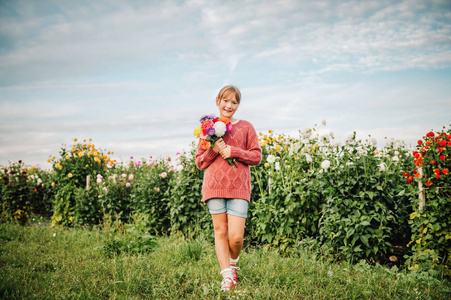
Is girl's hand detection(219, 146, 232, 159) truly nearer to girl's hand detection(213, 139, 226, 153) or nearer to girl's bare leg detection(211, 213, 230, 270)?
girl's hand detection(213, 139, 226, 153)

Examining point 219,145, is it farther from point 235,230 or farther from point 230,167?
point 235,230

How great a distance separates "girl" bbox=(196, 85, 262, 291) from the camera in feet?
8.81

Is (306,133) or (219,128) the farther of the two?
(306,133)

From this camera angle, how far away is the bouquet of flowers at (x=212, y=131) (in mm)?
2633

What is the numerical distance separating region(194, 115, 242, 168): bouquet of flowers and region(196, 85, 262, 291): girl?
44mm

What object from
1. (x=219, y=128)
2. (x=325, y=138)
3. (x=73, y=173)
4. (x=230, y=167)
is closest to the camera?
(x=219, y=128)

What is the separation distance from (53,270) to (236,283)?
2221 mm

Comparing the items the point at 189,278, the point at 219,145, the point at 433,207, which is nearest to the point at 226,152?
the point at 219,145

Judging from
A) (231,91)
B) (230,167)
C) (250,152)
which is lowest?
(230,167)

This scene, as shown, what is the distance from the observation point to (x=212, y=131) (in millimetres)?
2639

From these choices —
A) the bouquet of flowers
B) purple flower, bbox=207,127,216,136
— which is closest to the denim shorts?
the bouquet of flowers

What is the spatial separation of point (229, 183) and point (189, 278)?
3.54ft

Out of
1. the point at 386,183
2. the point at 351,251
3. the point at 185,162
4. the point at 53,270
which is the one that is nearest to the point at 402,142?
the point at 386,183

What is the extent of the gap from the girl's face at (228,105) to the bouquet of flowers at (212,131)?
0.13 metres
